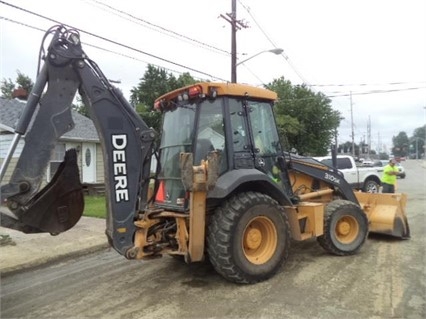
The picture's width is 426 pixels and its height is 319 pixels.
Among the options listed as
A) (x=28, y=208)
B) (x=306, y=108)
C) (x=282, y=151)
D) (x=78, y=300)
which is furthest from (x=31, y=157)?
(x=306, y=108)

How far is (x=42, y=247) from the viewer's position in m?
7.76

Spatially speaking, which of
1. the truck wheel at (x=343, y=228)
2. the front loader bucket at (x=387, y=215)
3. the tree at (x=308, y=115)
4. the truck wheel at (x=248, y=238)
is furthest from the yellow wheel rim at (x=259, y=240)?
the tree at (x=308, y=115)

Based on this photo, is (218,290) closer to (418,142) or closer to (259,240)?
(259,240)

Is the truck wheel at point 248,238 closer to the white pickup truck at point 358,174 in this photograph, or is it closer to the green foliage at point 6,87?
the white pickup truck at point 358,174

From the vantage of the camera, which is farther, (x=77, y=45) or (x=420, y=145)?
(x=420, y=145)

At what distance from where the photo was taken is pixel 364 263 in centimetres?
630

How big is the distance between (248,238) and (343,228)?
2.21 meters

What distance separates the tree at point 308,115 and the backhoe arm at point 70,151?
983 inches

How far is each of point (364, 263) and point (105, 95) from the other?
14.6ft

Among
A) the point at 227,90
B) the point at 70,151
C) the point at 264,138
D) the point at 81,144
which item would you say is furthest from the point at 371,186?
the point at 70,151

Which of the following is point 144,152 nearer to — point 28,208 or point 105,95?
point 105,95

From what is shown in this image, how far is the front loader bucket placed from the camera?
25.4 feet

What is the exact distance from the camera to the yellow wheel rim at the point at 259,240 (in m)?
5.43

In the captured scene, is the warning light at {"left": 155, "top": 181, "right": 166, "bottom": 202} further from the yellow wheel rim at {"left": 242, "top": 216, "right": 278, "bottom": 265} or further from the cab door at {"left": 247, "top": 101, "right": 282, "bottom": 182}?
the cab door at {"left": 247, "top": 101, "right": 282, "bottom": 182}
